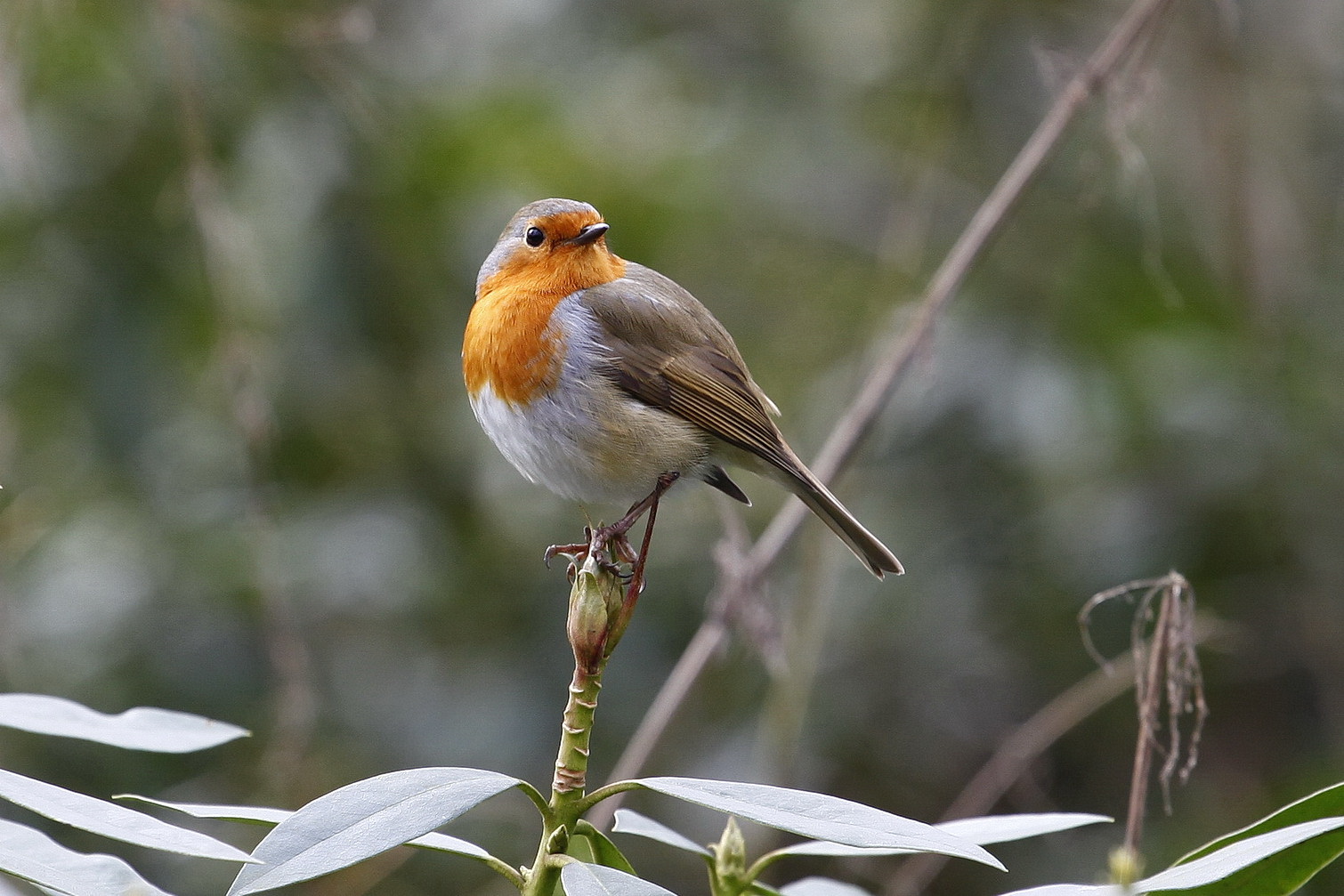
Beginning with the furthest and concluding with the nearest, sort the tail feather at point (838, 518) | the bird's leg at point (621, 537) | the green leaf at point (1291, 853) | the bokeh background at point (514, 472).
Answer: the bokeh background at point (514, 472), the tail feather at point (838, 518), the bird's leg at point (621, 537), the green leaf at point (1291, 853)

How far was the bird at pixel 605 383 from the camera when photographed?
2287 mm

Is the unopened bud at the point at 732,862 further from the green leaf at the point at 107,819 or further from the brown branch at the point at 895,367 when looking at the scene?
the brown branch at the point at 895,367

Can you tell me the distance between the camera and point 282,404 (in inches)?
135

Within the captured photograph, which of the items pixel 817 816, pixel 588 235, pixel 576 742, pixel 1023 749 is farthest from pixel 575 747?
pixel 1023 749

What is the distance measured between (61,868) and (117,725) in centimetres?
24

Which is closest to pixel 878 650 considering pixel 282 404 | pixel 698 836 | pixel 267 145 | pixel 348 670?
pixel 698 836

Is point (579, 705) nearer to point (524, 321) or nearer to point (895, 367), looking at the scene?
point (524, 321)

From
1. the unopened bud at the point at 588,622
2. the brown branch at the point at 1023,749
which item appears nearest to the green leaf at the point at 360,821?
the unopened bud at the point at 588,622

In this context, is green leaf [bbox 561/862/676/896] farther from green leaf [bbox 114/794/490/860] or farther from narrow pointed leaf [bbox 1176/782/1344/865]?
narrow pointed leaf [bbox 1176/782/1344/865]

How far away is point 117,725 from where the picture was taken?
1307mm

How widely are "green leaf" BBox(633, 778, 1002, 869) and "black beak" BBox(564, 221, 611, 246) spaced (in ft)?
4.75

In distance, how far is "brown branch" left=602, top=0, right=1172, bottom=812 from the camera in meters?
2.48

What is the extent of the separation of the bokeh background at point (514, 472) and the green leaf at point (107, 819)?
193cm

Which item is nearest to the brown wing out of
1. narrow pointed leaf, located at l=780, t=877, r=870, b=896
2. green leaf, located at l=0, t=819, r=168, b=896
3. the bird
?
the bird
